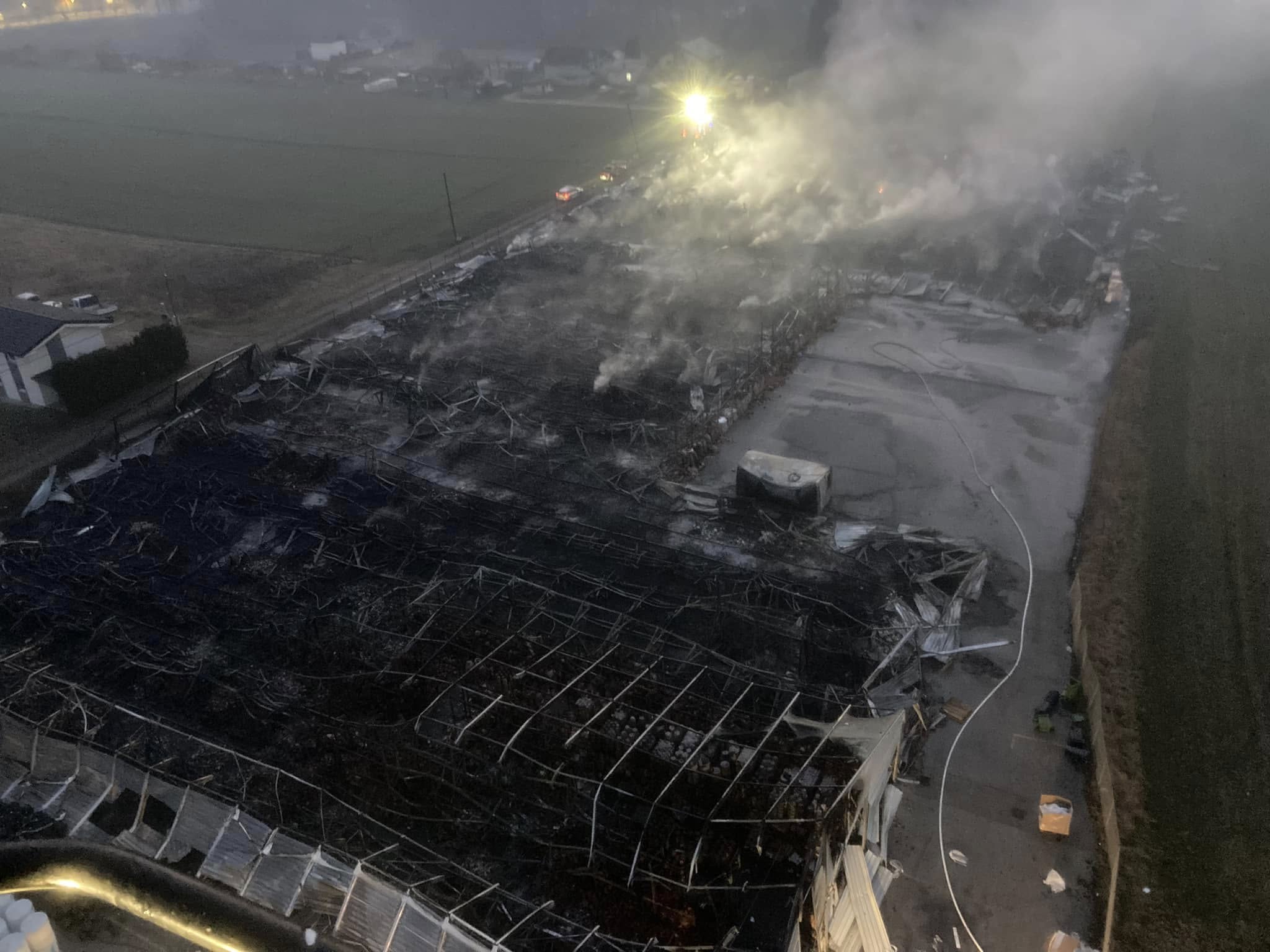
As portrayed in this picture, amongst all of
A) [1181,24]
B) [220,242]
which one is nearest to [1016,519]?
[220,242]

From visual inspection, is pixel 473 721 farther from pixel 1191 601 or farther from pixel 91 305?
pixel 91 305

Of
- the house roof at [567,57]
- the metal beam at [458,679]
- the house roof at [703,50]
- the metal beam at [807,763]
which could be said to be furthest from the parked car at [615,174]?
the metal beam at [807,763]

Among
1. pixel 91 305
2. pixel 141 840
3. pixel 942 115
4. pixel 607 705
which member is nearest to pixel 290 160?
pixel 91 305

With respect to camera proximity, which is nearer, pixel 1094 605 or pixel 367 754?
pixel 367 754

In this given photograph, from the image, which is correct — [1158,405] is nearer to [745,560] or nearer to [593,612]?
[745,560]

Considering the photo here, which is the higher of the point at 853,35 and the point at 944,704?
the point at 853,35

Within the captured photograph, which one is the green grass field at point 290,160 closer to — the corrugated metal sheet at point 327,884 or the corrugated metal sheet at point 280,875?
the corrugated metal sheet at point 280,875

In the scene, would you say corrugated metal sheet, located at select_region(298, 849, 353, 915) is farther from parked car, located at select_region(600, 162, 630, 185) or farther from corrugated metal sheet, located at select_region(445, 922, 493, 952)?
parked car, located at select_region(600, 162, 630, 185)

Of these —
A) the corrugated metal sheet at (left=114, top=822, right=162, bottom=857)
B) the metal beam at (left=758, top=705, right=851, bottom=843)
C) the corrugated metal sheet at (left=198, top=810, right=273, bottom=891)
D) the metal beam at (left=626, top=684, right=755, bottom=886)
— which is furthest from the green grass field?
the metal beam at (left=758, top=705, right=851, bottom=843)
